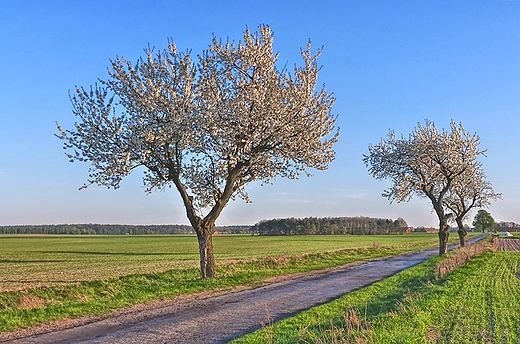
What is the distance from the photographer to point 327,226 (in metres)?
193

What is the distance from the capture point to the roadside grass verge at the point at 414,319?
1086cm

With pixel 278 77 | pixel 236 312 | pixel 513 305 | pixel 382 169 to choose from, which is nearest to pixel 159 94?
pixel 278 77

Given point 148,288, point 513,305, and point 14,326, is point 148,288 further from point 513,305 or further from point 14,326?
point 513,305

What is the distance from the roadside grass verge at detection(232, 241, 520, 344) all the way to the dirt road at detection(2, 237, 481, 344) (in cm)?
118

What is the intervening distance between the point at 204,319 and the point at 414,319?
6297 millimetres

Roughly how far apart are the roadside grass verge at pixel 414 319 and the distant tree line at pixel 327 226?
16507cm

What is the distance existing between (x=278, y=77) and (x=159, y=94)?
6.14 metres

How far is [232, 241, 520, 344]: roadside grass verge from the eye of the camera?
35.6 ft

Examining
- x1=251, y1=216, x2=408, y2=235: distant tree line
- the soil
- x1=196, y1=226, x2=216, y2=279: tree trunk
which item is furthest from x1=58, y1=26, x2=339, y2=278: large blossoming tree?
x1=251, y1=216, x2=408, y2=235: distant tree line

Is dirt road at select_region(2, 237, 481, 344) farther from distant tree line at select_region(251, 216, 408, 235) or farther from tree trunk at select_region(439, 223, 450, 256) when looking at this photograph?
distant tree line at select_region(251, 216, 408, 235)

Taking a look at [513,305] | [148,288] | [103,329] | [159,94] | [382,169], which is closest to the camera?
[103,329]

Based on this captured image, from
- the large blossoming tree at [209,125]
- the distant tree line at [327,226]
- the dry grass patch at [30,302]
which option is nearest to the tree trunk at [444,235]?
the large blossoming tree at [209,125]

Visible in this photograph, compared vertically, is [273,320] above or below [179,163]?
below

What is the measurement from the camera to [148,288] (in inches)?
829
